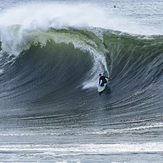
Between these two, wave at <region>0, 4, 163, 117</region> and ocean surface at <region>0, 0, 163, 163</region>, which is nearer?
ocean surface at <region>0, 0, 163, 163</region>

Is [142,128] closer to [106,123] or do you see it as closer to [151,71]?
[106,123]

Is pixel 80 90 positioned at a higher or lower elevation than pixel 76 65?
lower

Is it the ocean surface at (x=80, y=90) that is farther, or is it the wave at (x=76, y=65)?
the wave at (x=76, y=65)

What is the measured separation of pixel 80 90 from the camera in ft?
44.6

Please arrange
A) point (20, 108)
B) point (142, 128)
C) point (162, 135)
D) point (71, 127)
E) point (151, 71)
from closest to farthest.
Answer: point (162, 135) → point (142, 128) → point (71, 127) → point (20, 108) → point (151, 71)

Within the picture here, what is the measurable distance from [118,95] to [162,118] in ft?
10.3

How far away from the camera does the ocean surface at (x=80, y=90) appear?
8266mm

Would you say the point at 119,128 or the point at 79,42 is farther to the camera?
the point at 79,42

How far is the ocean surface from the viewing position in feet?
27.1

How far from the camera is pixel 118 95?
12.4 m

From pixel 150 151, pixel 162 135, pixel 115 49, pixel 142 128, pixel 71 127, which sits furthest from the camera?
pixel 115 49

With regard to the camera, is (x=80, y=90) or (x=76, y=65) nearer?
(x=80, y=90)

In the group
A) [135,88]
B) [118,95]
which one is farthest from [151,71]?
[118,95]

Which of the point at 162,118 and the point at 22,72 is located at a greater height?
the point at 162,118
